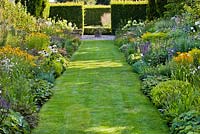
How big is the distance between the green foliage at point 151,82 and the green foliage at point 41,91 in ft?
5.87

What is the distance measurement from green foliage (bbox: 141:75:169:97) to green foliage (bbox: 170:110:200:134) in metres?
2.16

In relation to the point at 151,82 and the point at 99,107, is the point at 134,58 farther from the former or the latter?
the point at 99,107

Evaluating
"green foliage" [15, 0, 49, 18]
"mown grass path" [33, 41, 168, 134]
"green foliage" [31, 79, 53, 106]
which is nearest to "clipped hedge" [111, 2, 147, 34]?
"green foliage" [15, 0, 49, 18]

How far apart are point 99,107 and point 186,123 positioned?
1986mm

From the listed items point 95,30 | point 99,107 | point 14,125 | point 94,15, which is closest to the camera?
point 14,125

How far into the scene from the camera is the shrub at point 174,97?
231 inches

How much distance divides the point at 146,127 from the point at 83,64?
679cm

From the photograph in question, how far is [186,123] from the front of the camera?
5312 millimetres

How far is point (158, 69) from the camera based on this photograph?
902cm

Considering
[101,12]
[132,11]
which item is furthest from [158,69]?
[101,12]

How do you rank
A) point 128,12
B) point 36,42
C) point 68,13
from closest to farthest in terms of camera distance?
point 36,42 < point 128,12 < point 68,13

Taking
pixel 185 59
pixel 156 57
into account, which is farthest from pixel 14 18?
pixel 185 59

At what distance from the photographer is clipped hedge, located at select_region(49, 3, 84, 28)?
26.6 m

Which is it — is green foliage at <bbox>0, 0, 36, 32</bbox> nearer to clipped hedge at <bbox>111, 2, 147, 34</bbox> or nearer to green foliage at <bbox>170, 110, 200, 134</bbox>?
green foliage at <bbox>170, 110, 200, 134</bbox>
